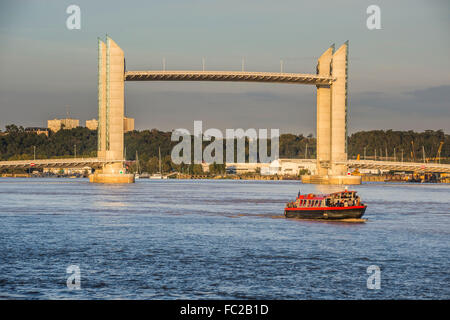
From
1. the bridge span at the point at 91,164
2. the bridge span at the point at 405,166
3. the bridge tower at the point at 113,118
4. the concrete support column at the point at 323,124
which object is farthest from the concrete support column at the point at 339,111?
the bridge tower at the point at 113,118

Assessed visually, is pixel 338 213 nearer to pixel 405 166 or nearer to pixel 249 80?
pixel 405 166

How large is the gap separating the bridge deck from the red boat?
89.5 meters

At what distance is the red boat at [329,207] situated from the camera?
52781 millimetres

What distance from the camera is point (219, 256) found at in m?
34.4

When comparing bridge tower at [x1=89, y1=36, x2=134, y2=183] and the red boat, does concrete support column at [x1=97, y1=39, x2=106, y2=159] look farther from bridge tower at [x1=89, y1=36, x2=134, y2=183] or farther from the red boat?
the red boat

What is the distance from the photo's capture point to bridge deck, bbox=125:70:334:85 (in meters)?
144

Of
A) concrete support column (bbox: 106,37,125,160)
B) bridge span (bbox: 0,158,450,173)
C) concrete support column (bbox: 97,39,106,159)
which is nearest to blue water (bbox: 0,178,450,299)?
bridge span (bbox: 0,158,450,173)

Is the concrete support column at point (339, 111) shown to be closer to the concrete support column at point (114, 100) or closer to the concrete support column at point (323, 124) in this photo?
the concrete support column at point (323, 124)

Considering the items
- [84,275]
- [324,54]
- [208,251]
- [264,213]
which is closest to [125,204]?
[264,213]

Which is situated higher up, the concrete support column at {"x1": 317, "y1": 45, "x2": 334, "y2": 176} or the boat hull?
the concrete support column at {"x1": 317, "y1": 45, "x2": 334, "y2": 176}

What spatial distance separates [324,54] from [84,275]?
5178 inches

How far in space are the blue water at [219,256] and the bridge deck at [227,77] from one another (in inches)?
3475

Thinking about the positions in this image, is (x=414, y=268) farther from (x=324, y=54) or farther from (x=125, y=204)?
(x=324, y=54)
